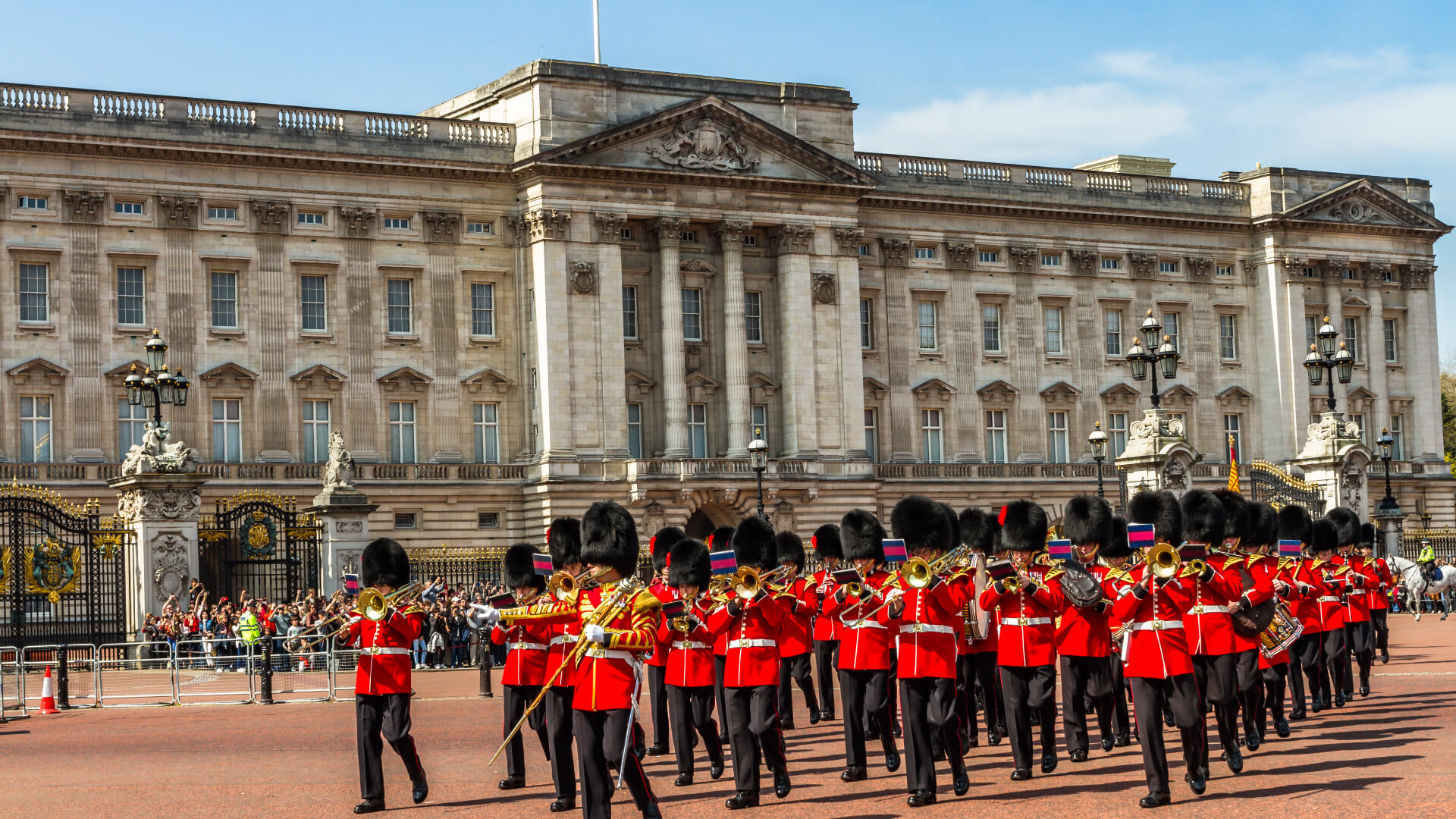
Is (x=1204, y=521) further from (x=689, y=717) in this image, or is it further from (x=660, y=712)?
(x=660, y=712)

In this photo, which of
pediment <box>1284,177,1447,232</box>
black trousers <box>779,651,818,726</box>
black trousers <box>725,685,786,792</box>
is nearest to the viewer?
black trousers <box>725,685,786,792</box>

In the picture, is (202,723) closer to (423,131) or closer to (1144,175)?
(423,131)

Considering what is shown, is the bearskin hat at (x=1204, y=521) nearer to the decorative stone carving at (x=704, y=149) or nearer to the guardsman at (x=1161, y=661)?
the guardsman at (x=1161, y=661)

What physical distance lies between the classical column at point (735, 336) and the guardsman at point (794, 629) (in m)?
32.8

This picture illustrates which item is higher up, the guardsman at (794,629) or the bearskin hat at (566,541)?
the bearskin hat at (566,541)

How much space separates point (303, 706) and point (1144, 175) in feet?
141

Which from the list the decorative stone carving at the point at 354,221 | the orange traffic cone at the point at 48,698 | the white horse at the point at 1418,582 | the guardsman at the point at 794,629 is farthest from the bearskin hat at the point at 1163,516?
the decorative stone carving at the point at 354,221

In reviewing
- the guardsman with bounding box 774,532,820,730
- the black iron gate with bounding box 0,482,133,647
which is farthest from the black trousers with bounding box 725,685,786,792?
the black iron gate with bounding box 0,482,133,647

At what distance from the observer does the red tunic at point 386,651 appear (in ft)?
47.9

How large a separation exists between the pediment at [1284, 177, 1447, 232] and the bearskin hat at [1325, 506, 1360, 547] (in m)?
41.5

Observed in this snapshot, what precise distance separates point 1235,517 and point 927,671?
4214mm

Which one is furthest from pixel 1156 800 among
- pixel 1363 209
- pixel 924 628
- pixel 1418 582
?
pixel 1363 209

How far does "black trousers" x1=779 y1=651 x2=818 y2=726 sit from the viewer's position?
61.9 feet

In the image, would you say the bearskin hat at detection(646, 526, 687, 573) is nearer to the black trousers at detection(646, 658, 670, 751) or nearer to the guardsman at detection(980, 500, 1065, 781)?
the black trousers at detection(646, 658, 670, 751)
